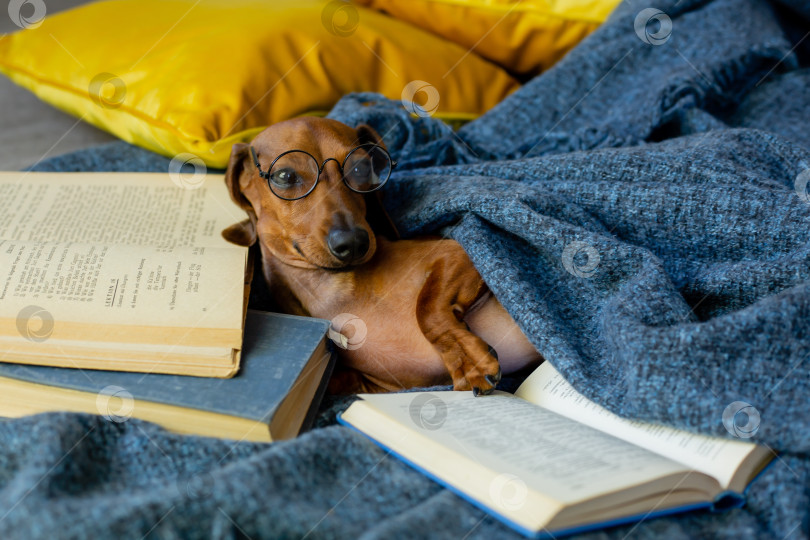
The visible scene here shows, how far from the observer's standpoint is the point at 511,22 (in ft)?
6.85

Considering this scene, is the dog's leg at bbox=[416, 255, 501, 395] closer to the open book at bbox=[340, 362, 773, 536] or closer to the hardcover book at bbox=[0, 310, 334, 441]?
the open book at bbox=[340, 362, 773, 536]

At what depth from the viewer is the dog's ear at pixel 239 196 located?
4.99ft

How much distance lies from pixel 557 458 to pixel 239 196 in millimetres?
975

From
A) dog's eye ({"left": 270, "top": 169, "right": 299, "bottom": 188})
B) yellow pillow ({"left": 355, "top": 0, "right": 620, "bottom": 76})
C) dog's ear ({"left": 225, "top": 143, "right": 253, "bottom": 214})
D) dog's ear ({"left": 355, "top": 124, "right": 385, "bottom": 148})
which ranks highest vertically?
yellow pillow ({"left": 355, "top": 0, "right": 620, "bottom": 76})

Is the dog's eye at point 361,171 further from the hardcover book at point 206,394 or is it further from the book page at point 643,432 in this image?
the book page at point 643,432

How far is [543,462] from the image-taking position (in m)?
0.87

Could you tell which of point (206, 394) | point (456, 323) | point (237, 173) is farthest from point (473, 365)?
point (237, 173)

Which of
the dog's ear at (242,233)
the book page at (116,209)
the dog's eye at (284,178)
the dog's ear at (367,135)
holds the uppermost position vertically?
the dog's ear at (367,135)

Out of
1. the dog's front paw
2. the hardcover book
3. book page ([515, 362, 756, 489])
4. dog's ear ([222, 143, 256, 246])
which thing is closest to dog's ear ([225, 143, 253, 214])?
dog's ear ([222, 143, 256, 246])

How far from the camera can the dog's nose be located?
1337mm

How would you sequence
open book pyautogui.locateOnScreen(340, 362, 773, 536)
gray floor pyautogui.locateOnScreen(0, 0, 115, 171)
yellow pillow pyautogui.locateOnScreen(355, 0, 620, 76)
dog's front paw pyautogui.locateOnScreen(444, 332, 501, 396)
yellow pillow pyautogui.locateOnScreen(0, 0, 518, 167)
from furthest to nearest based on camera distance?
yellow pillow pyautogui.locateOnScreen(355, 0, 620, 76)
gray floor pyautogui.locateOnScreen(0, 0, 115, 171)
yellow pillow pyautogui.locateOnScreen(0, 0, 518, 167)
dog's front paw pyautogui.locateOnScreen(444, 332, 501, 396)
open book pyautogui.locateOnScreen(340, 362, 773, 536)

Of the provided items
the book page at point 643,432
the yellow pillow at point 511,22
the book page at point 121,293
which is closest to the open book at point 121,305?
the book page at point 121,293

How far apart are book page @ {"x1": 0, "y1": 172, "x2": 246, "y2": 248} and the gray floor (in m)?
0.31

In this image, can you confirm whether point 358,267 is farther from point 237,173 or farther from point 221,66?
point 221,66
